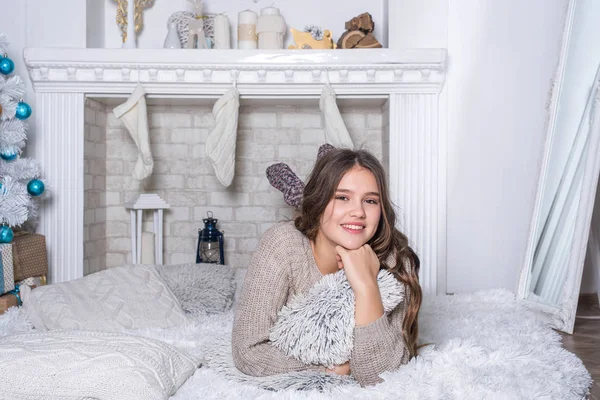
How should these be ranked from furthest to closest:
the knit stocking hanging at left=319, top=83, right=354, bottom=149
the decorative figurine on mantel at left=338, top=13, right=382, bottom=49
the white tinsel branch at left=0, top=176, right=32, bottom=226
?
the decorative figurine on mantel at left=338, top=13, right=382, bottom=49 → the knit stocking hanging at left=319, top=83, right=354, bottom=149 → the white tinsel branch at left=0, top=176, right=32, bottom=226

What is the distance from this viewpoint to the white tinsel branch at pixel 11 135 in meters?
2.81

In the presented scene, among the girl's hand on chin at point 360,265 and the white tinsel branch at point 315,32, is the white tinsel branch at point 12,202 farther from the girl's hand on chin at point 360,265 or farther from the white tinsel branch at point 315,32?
the girl's hand on chin at point 360,265

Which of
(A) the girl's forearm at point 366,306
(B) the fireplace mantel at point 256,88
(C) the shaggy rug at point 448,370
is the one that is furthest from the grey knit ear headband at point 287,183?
(A) the girl's forearm at point 366,306

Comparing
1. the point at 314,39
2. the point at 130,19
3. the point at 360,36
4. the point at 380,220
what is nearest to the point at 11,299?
the point at 130,19

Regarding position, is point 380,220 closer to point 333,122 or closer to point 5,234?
point 333,122

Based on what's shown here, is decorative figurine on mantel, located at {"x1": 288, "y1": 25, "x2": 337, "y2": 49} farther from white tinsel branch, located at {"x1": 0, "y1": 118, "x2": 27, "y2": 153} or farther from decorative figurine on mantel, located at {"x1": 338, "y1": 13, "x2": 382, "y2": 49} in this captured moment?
white tinsel branch, located at {"x1": 0, "y1": 118, "x2": 27, "y2": 153}

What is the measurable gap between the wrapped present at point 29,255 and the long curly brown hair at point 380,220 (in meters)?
1.79

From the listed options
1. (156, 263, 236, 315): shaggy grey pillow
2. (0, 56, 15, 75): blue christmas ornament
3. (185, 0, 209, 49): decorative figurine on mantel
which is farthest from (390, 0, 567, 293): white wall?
(0, 56, 15, 75): blue christmas ornament

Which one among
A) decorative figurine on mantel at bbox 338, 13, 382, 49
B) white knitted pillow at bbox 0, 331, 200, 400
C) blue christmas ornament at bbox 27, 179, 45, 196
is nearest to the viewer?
white knitted pillow at bbox 0, 331, 200, 400

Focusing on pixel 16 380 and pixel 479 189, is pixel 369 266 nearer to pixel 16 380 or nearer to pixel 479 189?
pixel 16 380

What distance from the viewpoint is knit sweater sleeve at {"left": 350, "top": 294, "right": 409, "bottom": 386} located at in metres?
1.46

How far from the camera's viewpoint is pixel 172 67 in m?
3.24

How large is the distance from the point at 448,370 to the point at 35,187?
2.23 metres

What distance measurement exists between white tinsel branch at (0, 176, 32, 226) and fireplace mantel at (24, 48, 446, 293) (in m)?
0.44
